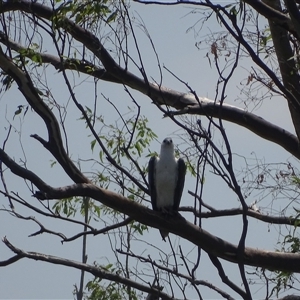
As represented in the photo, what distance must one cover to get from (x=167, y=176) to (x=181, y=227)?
218 cm

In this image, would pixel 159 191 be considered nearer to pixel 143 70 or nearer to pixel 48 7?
pixel 48 7

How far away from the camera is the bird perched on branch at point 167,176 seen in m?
6.34

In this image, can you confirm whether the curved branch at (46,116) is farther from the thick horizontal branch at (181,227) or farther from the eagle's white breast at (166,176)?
the eagle's white breast at (166,176)

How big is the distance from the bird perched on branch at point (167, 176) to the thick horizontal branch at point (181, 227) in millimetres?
2003

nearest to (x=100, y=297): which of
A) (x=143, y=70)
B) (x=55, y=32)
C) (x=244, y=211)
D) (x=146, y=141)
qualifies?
(x=146, y=141)

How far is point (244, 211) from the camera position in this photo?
2.75 meters

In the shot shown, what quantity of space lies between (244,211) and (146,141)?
12.4 feet

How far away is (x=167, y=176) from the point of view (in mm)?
6363

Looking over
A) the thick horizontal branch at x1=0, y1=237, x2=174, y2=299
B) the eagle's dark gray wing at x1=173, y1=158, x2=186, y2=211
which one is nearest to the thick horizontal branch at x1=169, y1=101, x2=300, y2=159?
the eagle's dark gray wing at x1=173, y1=158, x2=186, y2=211

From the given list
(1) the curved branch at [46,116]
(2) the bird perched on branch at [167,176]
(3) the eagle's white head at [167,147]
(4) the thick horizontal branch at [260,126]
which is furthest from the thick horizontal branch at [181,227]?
(3) the eagle's white head at [167,147]

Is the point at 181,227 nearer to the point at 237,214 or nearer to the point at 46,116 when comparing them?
the point at 46,116

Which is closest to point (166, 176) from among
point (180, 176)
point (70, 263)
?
point (180, 176)

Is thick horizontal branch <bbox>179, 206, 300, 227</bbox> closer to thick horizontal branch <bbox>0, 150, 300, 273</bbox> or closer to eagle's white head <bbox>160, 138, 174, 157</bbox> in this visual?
eagle's white head <bbox>160, 138, 174, 157</bbox>

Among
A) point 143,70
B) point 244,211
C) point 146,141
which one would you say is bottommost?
point 244,211
